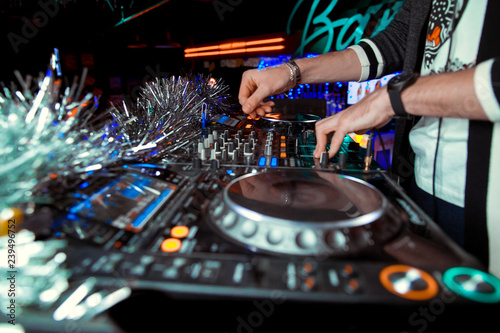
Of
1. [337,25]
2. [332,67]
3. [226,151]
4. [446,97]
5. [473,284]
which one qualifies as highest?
[337,25]

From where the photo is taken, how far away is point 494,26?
75 centimetres

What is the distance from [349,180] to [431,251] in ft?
0.81

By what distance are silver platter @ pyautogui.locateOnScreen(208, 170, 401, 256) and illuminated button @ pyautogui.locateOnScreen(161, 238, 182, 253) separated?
2.7 inches

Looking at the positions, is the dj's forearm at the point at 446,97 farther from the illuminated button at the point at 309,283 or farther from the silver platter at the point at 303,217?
the illuminated button at the point at 309,283

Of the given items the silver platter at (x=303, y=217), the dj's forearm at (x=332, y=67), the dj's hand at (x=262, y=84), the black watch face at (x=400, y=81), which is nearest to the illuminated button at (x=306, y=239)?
the silver platter at (x=303, y=217)

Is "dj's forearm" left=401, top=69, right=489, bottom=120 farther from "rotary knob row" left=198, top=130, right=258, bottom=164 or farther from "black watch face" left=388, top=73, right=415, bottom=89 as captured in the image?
"rotary knob row" left=198, top=130, right=258, bottom=164

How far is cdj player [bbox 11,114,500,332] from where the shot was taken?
1.13ft

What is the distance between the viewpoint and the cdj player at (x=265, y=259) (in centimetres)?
35

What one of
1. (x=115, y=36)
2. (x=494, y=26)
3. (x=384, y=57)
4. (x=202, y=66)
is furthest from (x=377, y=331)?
(x=202, y=66)

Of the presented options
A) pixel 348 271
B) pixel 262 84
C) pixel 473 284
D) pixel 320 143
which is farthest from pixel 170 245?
pixel 262 84

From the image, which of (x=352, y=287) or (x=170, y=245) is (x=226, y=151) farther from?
(x=352, y=287)

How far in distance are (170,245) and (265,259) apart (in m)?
0.14

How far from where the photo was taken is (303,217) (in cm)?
46

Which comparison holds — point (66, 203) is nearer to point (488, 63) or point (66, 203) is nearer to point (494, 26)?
point (488, 63)
